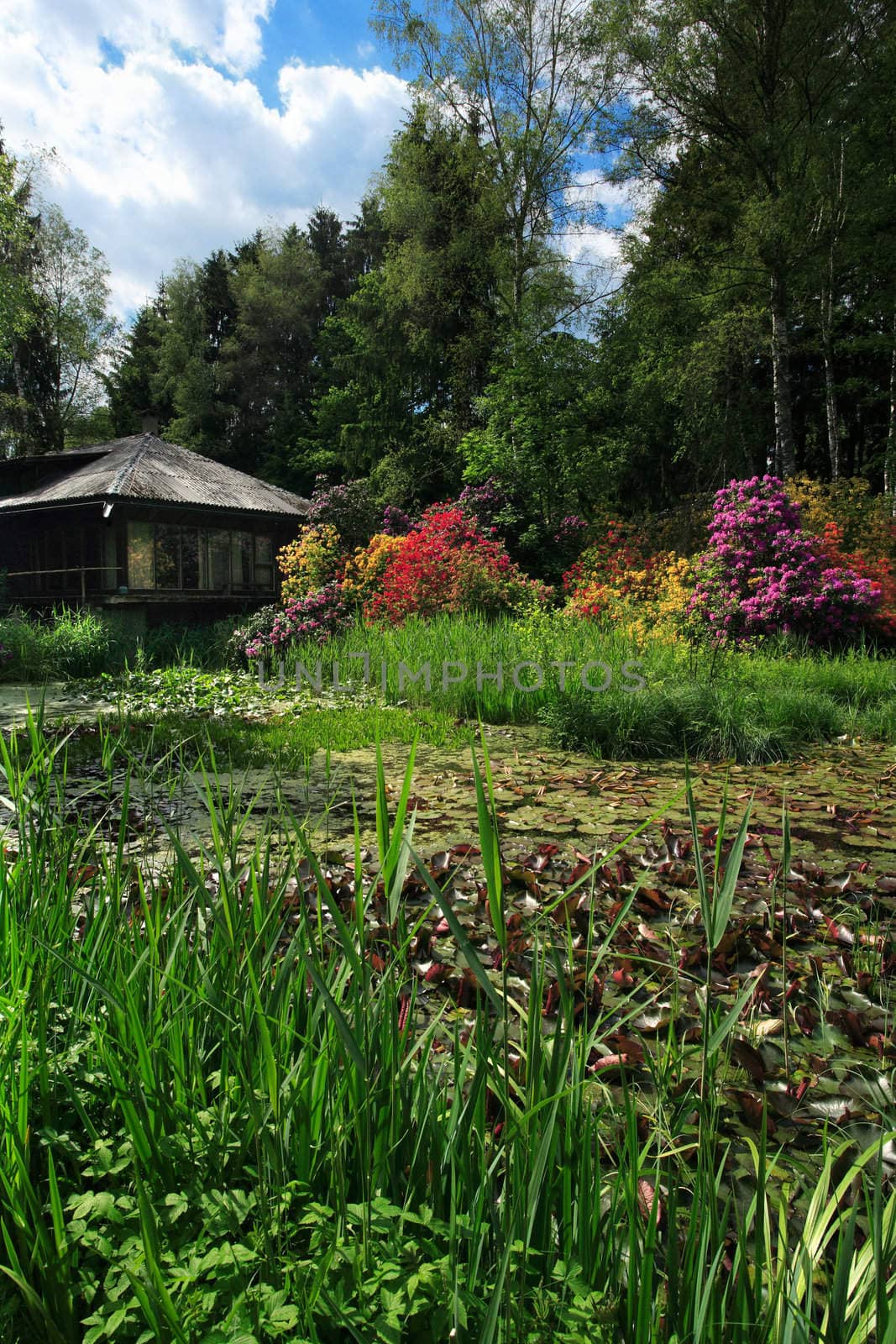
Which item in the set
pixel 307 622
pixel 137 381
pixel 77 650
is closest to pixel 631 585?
pixel 307 622

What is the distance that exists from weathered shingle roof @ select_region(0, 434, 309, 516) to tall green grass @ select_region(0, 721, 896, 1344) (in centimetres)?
1408

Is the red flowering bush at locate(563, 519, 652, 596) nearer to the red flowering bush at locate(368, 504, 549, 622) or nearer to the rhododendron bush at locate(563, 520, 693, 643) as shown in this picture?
the rhododendron bush at locate(563, 520, 693, 643)

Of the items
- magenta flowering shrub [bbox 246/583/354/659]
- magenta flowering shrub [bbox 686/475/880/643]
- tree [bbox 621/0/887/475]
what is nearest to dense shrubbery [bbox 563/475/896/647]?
magenta flowering shrub [bbox 686/475/880/643]

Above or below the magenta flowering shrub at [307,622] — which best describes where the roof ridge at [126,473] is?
above

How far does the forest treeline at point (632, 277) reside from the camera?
1214cm

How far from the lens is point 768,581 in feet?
31.6

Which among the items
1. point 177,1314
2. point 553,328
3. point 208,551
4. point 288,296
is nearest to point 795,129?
point 553,328

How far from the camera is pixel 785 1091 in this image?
1.77 metres

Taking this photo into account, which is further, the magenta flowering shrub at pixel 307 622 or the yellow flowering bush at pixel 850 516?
the magenta flowering shrub at pixel 307 622

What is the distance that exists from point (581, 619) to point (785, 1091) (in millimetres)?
6823

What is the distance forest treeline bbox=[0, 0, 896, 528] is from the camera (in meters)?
12.1

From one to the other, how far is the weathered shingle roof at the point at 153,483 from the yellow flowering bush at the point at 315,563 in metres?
2.74

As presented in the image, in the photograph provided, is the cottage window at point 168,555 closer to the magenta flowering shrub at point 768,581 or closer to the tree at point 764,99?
the magenta flowering shrub at point 768,581

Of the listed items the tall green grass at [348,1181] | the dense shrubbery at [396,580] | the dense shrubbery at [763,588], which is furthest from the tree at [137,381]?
the tall green grass at [348,1181]
